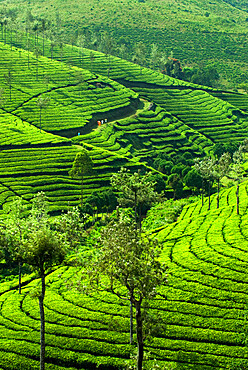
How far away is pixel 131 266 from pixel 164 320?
14.2m

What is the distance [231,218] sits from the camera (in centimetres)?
6481

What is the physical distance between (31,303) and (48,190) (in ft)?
167

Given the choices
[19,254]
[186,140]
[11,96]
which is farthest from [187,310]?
[11,96]

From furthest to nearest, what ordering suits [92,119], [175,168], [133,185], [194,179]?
[92,119] < [175,168] < [194,179] < [133,185]

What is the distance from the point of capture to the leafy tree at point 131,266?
27141 mm

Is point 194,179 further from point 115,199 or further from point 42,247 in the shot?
point 42,247

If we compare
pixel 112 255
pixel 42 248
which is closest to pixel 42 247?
pixel 42 248

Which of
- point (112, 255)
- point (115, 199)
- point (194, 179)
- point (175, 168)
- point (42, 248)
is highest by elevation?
point (112, 255)

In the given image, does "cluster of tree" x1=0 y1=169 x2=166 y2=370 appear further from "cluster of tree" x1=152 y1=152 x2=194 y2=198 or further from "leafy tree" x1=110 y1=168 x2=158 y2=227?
"cluster of tree" x1=152 y1=152 x2=194 y2=198

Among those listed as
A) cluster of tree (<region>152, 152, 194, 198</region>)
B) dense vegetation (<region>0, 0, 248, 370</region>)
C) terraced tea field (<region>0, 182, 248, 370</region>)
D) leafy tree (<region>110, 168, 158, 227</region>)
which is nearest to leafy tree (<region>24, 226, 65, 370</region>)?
dense vegetation (<region>0, 0, 248, 370</region>)

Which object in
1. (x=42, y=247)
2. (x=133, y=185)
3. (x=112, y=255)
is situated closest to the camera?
(x=112, y=255)

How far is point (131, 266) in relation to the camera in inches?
1057

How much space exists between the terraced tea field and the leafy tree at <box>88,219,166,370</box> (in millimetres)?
3150

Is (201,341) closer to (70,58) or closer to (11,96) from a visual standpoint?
(11,96)
